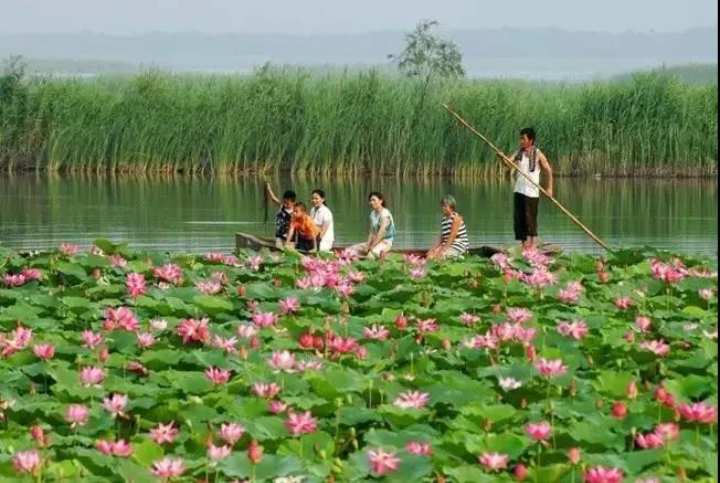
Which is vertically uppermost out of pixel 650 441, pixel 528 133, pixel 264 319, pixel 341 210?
pixel 528 133

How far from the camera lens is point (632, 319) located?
7555 mm

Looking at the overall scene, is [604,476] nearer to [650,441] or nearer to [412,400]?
[650,441]

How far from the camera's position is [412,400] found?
5.21 meters

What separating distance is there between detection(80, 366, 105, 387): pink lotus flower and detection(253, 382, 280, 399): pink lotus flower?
0.52m

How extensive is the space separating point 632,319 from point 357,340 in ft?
4.96

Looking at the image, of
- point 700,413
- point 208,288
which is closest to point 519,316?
point 208,288

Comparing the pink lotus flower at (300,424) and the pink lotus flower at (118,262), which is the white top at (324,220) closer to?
the pink lotus flower at (118,262)

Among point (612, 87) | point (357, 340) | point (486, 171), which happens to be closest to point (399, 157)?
point (486, 171)

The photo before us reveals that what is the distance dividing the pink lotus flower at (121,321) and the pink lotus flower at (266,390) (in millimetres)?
1400

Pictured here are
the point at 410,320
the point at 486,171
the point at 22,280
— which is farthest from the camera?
the point at 486,171

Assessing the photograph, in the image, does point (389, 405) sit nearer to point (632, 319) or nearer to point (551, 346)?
point (551, 346)

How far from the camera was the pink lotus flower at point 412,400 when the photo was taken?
514 centimetres

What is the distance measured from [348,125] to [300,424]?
2710cm

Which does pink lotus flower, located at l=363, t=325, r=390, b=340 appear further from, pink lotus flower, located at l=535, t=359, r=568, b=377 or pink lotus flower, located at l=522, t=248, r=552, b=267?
pink lotus flower, located at l=522, t=248, r=552, b=267
